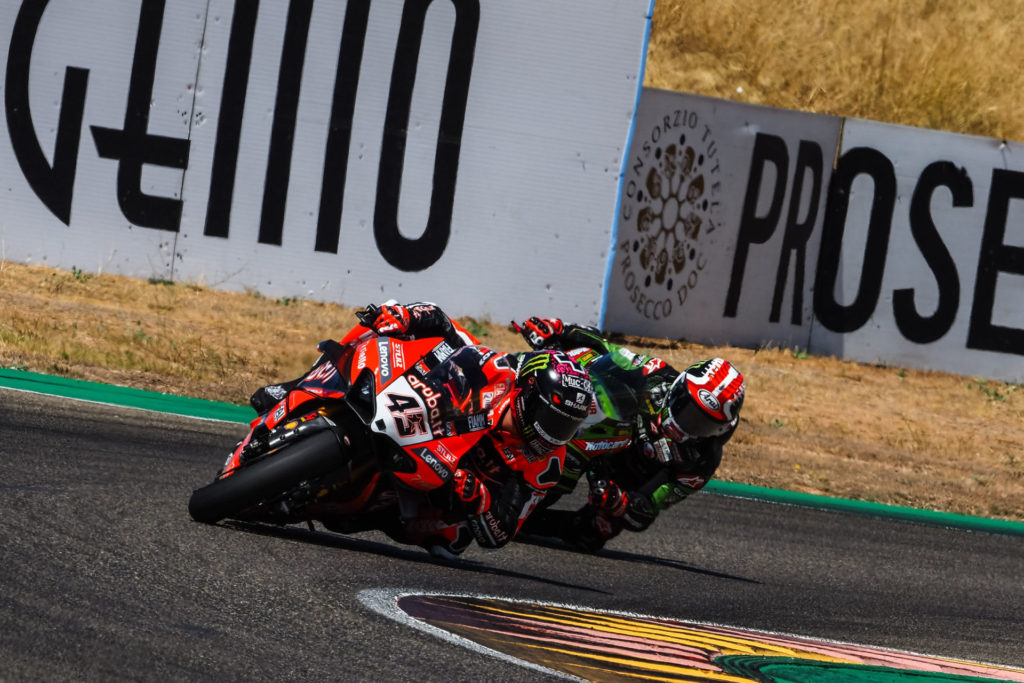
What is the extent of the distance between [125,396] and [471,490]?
466 cm

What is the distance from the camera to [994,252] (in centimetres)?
1702

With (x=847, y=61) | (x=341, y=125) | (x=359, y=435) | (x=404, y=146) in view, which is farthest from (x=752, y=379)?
(x=847, y=61)

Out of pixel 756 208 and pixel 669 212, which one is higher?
pixel 756 208

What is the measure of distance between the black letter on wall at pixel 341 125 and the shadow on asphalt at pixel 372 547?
25.8 feet

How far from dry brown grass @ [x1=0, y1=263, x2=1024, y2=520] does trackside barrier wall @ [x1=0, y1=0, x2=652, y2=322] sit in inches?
19.1

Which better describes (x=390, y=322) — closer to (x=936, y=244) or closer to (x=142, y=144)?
(x=142, y=144)

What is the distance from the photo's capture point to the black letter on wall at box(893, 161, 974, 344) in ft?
55.6

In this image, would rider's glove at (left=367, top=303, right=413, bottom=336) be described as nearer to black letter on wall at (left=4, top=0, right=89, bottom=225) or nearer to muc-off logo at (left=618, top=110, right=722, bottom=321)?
black letter on wall at (left=4, top=0, right=89, bottom=225)

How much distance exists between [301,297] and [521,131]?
293cm

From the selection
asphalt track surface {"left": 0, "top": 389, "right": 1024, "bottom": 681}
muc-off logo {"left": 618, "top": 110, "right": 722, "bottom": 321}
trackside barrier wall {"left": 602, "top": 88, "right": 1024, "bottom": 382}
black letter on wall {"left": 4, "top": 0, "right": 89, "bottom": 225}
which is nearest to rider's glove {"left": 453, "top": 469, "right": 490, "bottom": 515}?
asphalt track surface {"left": 0, "top": 389, "right": 1024, "bottom": 681}

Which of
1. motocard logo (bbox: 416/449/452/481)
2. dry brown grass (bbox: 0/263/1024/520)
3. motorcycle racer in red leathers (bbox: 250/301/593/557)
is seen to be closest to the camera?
motocard logo (bbox: 416/449/452/481)

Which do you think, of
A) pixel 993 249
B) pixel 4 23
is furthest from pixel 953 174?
pixel 4 23

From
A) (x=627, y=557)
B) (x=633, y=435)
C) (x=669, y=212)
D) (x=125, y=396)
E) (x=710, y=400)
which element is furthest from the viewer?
(x=669, y=212)

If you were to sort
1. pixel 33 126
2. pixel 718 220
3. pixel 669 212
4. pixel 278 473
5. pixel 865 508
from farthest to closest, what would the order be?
1. pixel 718 220
2. pixel 669 212
3. pixel 33 126
4. pixel 865 508
5. pixel 278 473
